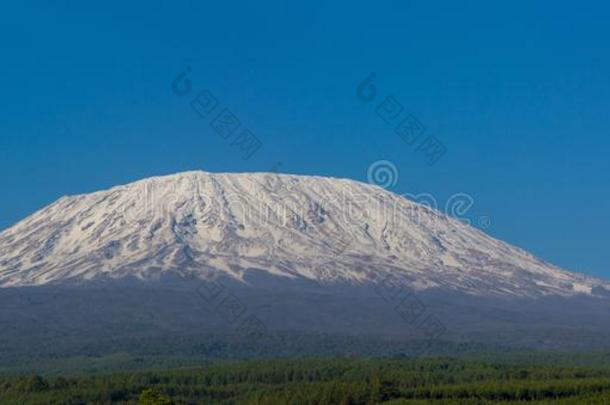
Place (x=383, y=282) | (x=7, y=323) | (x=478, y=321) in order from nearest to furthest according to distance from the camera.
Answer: (x=7, y=323) < (x=478, y=321) < (x=383, y=282)

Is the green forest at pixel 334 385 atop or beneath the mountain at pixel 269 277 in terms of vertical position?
beneath

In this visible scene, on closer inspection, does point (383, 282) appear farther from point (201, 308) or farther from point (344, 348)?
point (344, 348)

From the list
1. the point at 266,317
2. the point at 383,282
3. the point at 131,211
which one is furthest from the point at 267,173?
the point at 266,317

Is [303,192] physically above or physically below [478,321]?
above

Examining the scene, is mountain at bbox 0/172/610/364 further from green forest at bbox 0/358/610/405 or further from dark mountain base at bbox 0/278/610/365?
green forest at bbox 0/358/610/405

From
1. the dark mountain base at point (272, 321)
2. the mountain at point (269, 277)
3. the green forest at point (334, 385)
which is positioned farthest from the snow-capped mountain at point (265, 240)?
the green forest at point (334, 385)

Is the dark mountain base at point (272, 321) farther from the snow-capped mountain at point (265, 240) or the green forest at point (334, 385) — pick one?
the green forest at point (334, 385)

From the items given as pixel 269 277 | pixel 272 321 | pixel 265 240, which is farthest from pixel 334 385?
pixel 265 240
